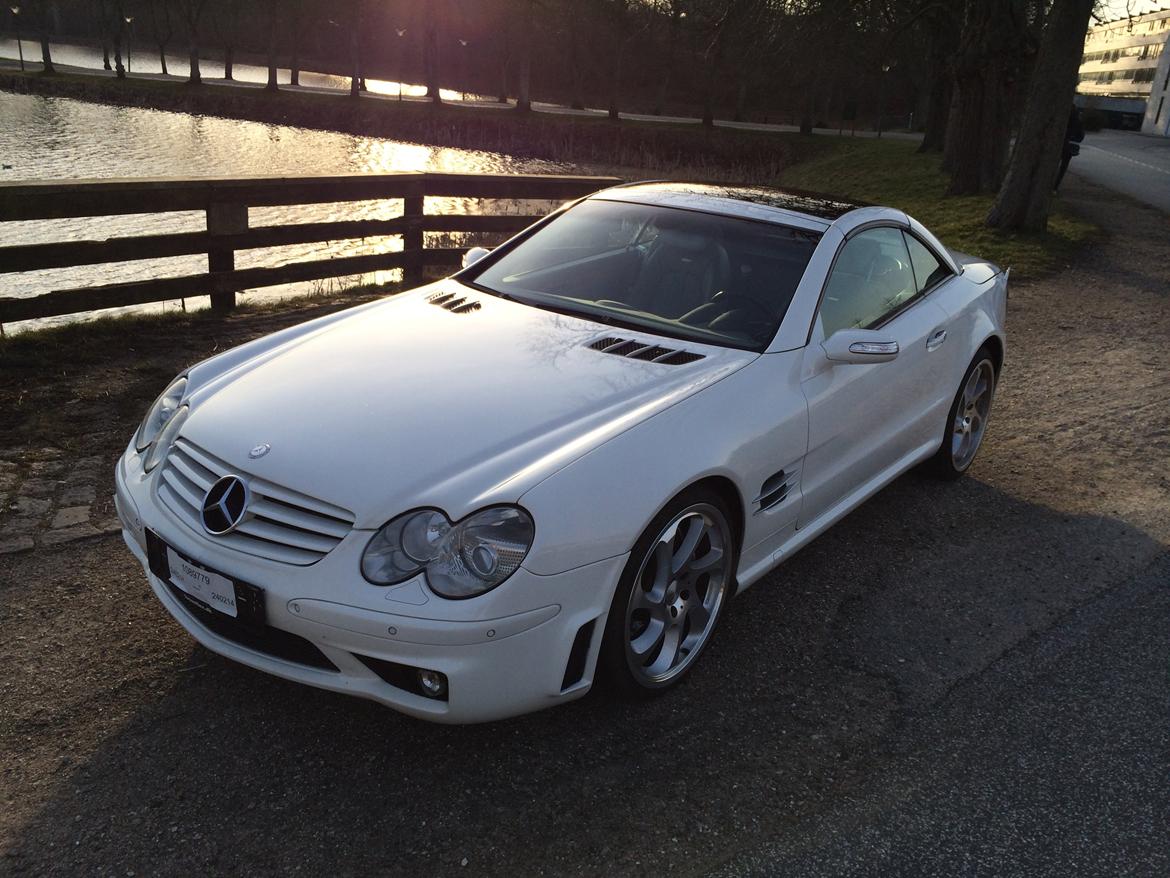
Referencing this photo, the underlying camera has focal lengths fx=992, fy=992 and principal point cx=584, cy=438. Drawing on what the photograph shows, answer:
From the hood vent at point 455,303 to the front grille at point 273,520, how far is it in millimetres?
1407

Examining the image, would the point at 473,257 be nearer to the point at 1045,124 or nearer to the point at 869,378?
the point at 869,378

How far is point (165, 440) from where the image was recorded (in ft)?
11.1

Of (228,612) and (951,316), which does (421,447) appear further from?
(951,316)

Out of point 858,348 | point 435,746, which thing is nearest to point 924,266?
point 858,348

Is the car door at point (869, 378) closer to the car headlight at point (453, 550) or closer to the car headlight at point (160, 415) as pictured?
the car headlight at point (453, 550)

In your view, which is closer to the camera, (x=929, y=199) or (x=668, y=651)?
(x=668, y=651)

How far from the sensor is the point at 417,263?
31.5ft

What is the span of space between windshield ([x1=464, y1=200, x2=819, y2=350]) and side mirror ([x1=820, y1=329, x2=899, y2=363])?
24 cm

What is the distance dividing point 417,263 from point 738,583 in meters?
6.80

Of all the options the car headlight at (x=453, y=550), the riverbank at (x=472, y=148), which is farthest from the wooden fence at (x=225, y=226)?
the car headlight at (x=453, y=550)

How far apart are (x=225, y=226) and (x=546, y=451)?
583cm

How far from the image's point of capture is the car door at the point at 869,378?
152 inches

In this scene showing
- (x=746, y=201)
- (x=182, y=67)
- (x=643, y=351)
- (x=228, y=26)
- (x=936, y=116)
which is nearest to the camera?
(x=643, y=351)

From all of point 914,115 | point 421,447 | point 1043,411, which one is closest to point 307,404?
point 421,447
